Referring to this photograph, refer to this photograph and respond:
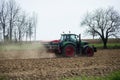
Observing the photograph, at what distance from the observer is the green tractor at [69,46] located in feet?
57.8

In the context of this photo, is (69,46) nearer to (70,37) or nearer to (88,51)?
(70,37)

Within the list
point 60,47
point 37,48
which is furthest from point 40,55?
point 60,47

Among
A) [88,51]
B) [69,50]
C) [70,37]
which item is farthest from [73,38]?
[88,51]

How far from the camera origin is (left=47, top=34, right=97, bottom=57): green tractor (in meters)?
17.6

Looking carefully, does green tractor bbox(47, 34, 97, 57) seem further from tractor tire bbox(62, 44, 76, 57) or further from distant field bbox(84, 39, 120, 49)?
distant field bbox(84, 39, 120, 49)

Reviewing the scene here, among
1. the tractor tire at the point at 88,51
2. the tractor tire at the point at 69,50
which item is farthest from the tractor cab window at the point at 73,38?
the tractor tire at the point at 88,51

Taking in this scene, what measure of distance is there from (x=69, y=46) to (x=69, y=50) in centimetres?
36

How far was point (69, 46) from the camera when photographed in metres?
17.7

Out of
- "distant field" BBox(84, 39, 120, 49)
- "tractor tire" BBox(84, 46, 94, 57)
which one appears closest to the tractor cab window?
"tractor tire" BBox(84, 46, 94, 57)

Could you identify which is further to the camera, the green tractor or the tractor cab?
the tractor cab

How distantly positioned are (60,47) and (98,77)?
309 inches


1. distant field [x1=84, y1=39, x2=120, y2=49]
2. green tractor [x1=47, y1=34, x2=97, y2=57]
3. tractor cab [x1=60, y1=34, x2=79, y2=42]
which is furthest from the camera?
distant field [x1=84, y1=39, x2=120, y2=49]

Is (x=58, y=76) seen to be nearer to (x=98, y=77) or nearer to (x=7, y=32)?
(x=98, y=77)

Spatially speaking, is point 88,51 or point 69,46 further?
point 88,51
